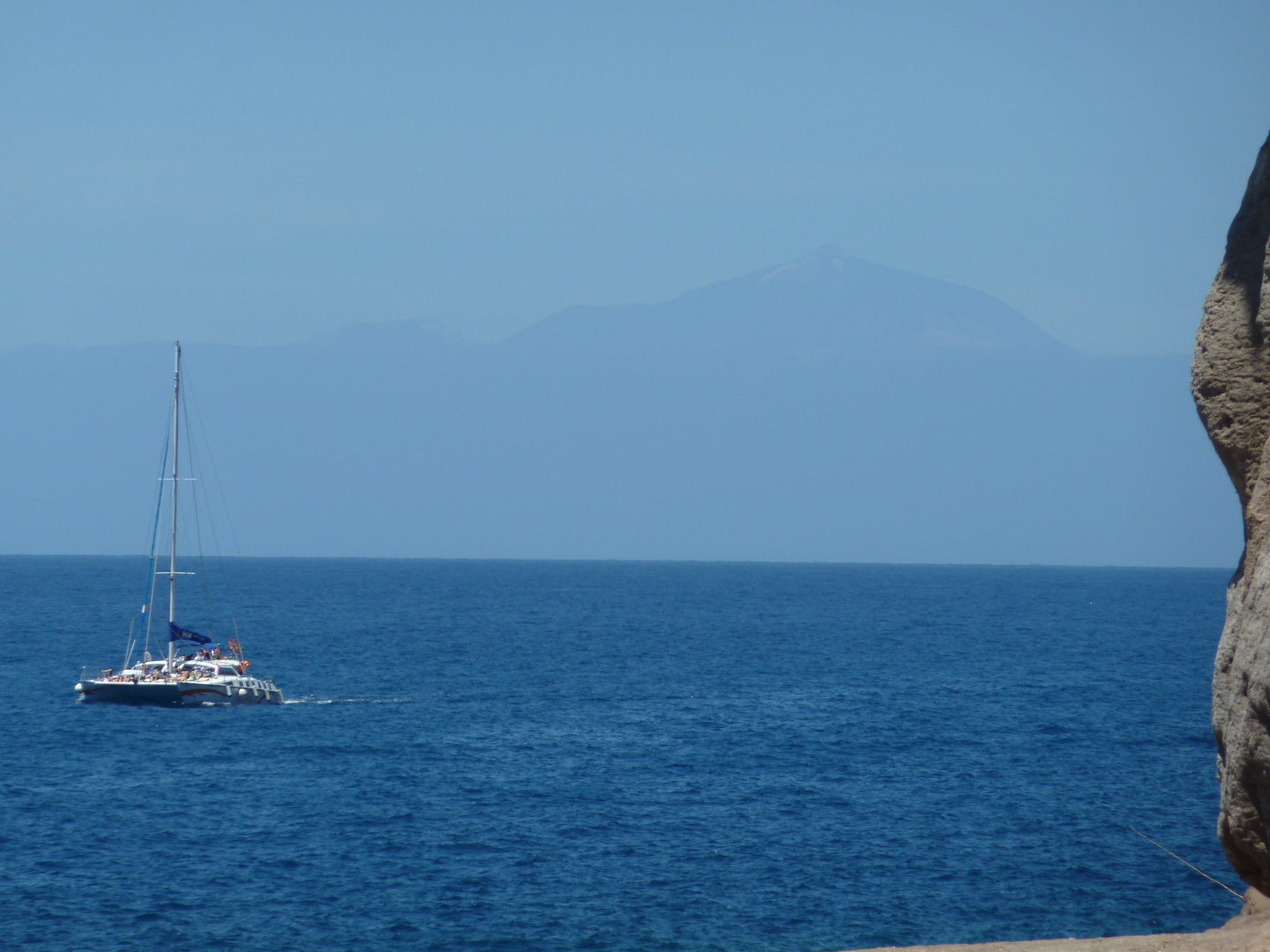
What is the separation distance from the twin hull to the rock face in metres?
62.5

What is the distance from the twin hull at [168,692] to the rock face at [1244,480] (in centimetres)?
6251

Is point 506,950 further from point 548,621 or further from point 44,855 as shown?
point 548,621

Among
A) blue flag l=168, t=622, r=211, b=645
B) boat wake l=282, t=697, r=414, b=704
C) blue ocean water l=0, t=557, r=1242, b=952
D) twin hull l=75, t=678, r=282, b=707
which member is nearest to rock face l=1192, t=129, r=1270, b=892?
blue ocean water l=0, t=557, r=1242, b=952

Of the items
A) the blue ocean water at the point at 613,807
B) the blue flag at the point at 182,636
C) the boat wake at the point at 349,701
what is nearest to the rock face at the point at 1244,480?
the blue ocean water at the point at 613,807

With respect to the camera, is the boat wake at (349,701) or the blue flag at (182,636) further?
the boat wake at (349,701)

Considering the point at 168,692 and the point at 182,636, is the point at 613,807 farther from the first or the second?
the point at 182,636

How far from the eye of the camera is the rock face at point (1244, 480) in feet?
40.0

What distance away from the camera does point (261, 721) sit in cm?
6391

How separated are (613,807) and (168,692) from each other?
112 ft

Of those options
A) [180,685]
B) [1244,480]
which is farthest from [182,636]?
[1244,480]

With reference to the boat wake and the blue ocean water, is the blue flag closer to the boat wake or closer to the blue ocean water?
the blue ocean water

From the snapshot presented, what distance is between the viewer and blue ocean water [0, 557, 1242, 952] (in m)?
32.2

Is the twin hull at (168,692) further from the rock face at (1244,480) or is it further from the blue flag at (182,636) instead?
the rock face at (1244,480)

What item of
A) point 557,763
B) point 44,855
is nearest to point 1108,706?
A: point 557,763
